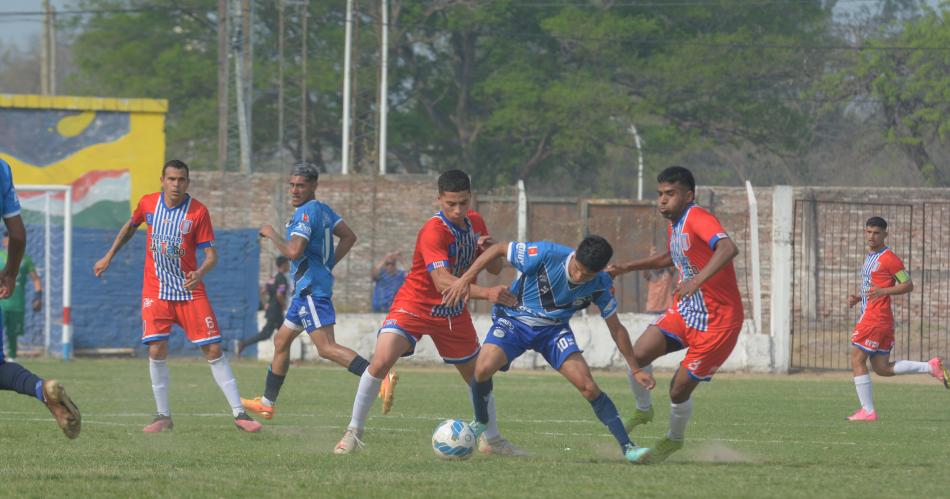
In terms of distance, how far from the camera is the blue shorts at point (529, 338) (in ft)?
30.8

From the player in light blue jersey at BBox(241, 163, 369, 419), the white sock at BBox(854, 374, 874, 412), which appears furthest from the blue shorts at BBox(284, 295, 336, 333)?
the white sock at BBox(854, 374, 874, 412)

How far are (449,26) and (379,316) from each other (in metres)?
26.7

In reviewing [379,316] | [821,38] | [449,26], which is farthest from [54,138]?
[821,38]

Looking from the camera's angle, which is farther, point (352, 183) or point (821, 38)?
point (821, 38)

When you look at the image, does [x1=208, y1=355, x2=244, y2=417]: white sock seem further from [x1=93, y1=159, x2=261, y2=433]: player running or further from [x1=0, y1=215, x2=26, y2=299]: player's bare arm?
[x1=0, y1=215, x2=26, y2=299]: player's bare arm

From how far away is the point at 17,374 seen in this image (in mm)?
8039

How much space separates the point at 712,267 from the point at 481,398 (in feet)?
6.14

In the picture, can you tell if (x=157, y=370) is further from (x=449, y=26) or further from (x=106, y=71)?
(x=106, y=71)

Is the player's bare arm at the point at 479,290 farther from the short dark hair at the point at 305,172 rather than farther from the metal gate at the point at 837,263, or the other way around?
the metal gate at the point at 837,263

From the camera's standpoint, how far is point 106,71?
53.1m

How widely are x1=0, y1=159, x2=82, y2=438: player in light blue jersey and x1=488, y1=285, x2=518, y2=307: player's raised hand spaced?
2.58 meters

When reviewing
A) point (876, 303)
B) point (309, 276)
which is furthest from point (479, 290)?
point (876, 303)

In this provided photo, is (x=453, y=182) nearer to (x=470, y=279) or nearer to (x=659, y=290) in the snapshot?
(x=470, y=279)

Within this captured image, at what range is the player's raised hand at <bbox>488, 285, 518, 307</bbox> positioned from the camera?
881 cm
